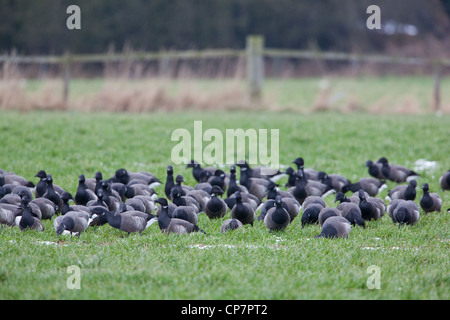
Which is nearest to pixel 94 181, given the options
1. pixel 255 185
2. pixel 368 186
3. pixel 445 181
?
pixel 255 185

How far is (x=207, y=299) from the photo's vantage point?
4734mm

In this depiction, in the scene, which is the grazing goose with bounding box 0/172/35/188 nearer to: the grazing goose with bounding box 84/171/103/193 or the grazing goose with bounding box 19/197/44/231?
the grazing goose with bounding box 84/171/103/193

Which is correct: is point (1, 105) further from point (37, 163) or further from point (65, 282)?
point (65, 282)

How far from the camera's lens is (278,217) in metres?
6.86

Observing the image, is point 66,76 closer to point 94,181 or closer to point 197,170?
point 197,170

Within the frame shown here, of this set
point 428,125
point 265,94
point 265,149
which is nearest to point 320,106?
point 265,94

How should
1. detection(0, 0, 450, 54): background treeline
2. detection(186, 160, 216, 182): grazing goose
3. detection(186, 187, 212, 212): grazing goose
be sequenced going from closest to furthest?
detection(186, 187, 212, 212): grazing goose
detection(186, 160, 216, 182): grazing goose
detection(0, 0, 450, 54): background treeline

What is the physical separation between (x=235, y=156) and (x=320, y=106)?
558 cm

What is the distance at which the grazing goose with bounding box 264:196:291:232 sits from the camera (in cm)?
686

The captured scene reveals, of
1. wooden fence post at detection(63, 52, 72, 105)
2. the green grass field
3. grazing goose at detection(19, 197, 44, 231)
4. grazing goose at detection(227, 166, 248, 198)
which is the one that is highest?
wooden fence post at detection(63, 52, 72, 105)

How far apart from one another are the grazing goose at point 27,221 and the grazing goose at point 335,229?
3.25 metres

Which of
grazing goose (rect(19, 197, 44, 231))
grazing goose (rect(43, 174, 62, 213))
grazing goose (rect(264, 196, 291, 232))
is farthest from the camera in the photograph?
grazing goose (rect(43, 174, 62, 213))

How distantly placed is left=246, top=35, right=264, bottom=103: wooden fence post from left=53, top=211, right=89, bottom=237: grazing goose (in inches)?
417

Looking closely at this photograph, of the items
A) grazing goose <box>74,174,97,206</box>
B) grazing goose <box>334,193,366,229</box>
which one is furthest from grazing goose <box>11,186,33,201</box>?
grazing goose <box>334,193,366,229</box>
